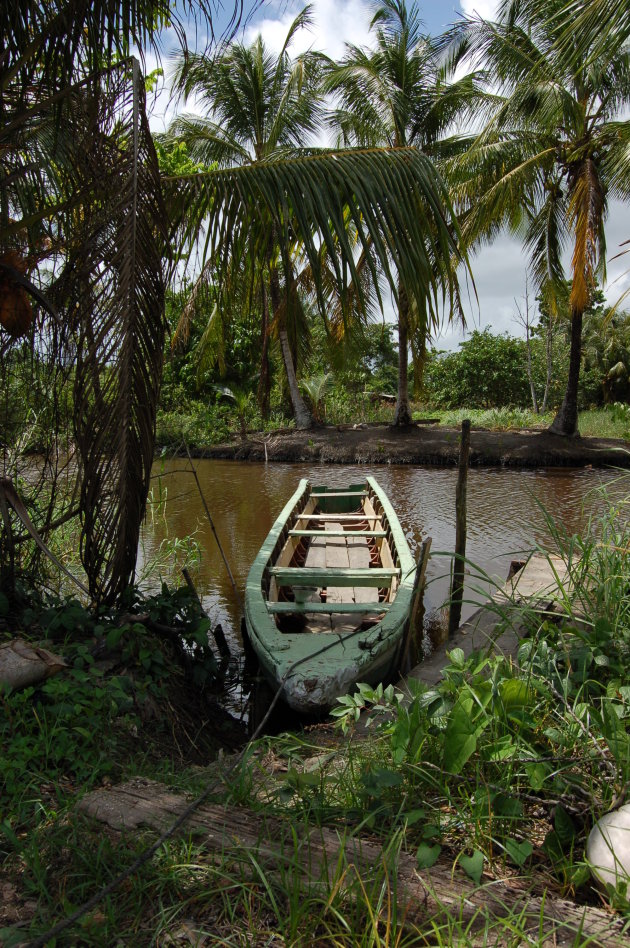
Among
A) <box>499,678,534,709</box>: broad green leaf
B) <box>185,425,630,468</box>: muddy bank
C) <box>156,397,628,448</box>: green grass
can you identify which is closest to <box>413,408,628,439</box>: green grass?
<box>156,397,628,448</box>: green grass

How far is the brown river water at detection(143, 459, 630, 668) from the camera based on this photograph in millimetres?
6598

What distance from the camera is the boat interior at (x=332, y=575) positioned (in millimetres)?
4461

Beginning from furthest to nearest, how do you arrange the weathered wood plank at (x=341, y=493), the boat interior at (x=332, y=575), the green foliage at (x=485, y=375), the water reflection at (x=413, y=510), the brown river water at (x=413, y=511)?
the green foliage at (x=485, y=375)
the weathered wood plank at (x=341, y=493)
the water reflection at (x=413, y=510)
the brown river water at (x=413, y=511)
the boat interior at (x=332, y=575)

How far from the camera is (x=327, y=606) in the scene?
4348 mm

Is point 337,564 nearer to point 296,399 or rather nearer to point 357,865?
point 357,865

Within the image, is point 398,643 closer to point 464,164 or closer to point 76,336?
point 76,336

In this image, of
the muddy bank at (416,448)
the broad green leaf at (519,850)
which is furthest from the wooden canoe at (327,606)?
the muddy bank at (416,448)

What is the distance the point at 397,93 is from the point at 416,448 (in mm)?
8017

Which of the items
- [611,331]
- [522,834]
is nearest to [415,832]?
[522,834]

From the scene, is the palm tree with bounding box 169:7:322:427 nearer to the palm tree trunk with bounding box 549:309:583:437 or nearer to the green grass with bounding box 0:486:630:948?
the palm tree trunk with bounding box 549:309:583:437

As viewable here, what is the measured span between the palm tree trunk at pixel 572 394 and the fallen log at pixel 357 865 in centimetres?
1397

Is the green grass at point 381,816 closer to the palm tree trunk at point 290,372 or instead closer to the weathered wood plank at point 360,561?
the weathered wood plank at point 360,561

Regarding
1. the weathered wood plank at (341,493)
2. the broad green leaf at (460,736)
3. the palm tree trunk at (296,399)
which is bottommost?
the broad green leaf at (460,736)

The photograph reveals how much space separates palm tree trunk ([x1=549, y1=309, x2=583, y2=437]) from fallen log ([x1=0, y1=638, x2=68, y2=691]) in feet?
44.7
